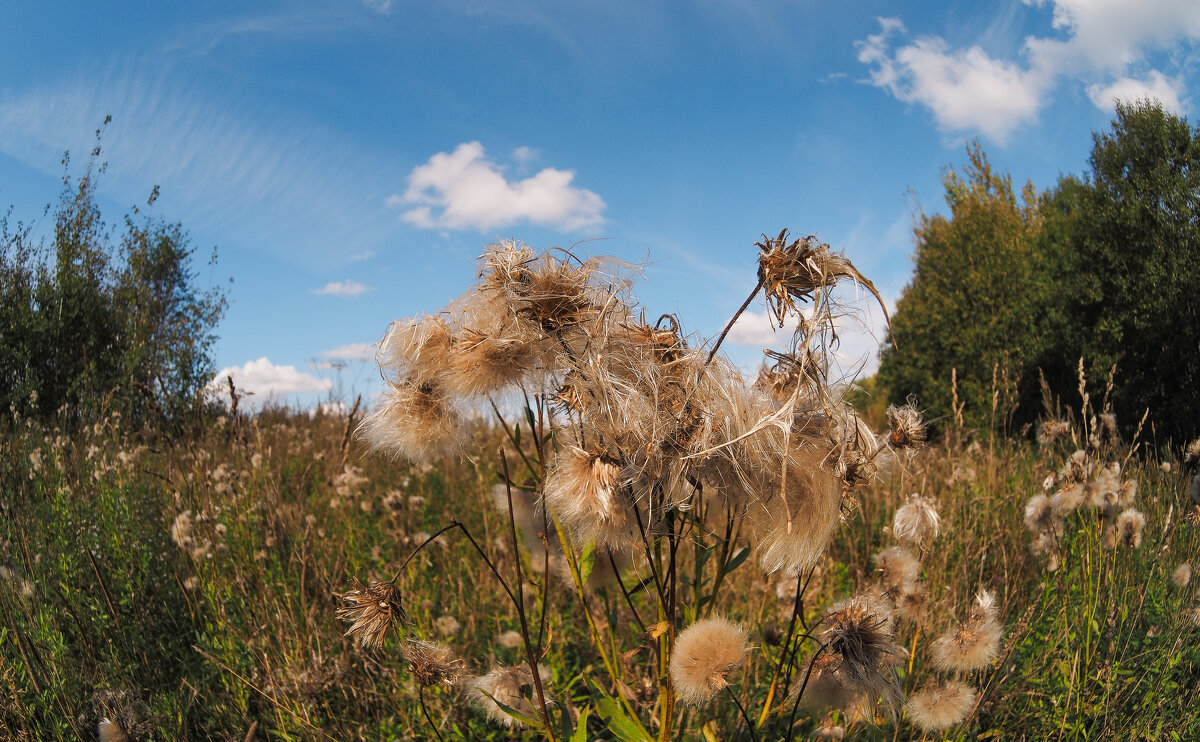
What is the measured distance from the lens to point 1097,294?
29.7ft

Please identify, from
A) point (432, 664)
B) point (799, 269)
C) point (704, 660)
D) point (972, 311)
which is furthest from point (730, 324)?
point (972, 311)

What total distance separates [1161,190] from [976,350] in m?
3.55

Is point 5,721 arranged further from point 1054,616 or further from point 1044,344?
point 1044,344

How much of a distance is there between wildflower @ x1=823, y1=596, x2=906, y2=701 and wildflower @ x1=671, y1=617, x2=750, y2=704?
9.5 inches

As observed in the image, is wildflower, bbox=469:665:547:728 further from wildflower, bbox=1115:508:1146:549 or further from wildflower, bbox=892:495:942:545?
wildflower, bbox=1115:508:1146:549

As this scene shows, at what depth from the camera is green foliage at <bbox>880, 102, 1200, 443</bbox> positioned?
8.50m

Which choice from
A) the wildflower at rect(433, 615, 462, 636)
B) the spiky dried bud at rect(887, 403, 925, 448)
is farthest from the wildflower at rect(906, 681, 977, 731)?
the wildflower at rect(433, 615, 462, 636)

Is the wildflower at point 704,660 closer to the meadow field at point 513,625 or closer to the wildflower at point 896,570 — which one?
the meadow field at point 513,625

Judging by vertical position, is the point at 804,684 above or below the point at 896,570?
below

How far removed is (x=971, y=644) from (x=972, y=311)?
11.8 metres

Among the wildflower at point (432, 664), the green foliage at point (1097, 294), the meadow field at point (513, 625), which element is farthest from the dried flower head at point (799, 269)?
the green foliage at point (1097, 294)

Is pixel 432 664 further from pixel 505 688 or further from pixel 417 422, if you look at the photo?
pixel 417 422

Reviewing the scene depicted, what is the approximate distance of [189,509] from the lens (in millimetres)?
3363

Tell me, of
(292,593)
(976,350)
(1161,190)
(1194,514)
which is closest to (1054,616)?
(1194,514)
